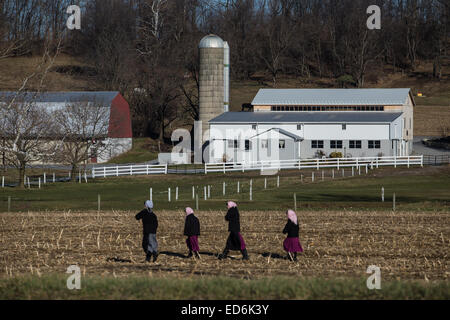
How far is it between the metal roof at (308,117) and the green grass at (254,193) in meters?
12.9

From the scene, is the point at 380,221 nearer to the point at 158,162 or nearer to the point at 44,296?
the point at 44,296

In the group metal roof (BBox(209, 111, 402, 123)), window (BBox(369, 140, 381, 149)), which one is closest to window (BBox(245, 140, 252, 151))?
metal roof (BBox(209, 111, 402, 123))

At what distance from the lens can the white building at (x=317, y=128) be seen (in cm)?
7150

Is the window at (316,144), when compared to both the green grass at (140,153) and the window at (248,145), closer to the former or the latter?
the window at (248,145)

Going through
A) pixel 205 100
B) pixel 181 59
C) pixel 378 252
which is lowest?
pixel 378 252

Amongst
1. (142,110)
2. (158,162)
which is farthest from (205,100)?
(142,110)

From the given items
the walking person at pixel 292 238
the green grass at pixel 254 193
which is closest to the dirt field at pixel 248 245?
the walking person at pixel 292 238

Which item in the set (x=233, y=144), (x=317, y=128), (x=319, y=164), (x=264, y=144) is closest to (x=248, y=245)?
(x=319, y=164)

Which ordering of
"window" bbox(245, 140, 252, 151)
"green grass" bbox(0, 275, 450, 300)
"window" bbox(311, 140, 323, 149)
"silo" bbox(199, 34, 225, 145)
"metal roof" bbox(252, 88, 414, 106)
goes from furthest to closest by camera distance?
1. "silo" bbox(199, 34, 225, 145)
2. "metal roof" bbox(252, 88, 414, 106)
3. "window" bbox(245, 140, 252, 151)
4. "window" bbox(311, 140, 323, 149)
5. "green grass" bbox(0, 275, 450, 300)

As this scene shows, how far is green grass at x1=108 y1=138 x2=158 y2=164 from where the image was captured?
77938 mm

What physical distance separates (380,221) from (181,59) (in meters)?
87.5

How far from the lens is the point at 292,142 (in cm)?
7131

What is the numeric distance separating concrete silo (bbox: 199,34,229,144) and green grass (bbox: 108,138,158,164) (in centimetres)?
697

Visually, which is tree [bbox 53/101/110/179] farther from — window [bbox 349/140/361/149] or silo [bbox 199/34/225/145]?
window [bbox 349/140/361/149]
